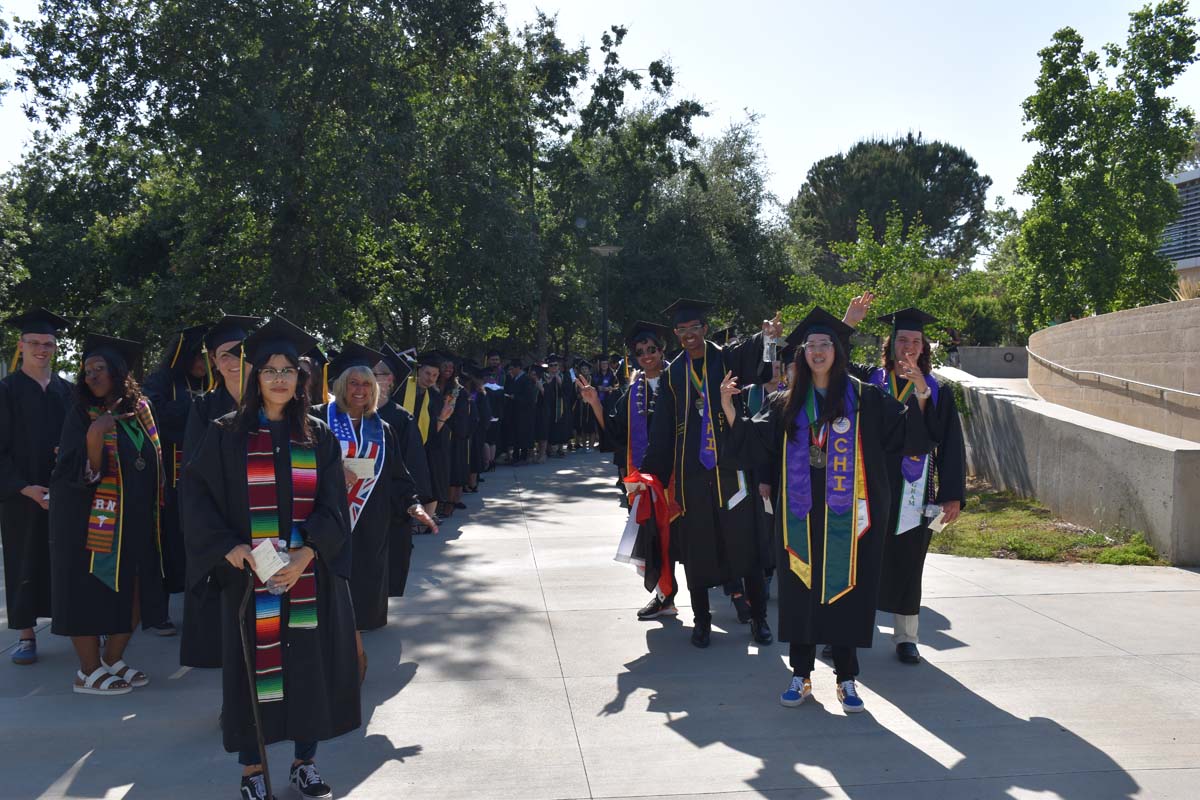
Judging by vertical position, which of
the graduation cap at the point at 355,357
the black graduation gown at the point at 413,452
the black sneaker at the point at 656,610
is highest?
the graduation cap at the point at 355,357

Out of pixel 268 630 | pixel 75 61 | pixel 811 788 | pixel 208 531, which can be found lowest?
pixel 811 788

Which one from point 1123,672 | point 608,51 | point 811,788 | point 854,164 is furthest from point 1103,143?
point 854,164

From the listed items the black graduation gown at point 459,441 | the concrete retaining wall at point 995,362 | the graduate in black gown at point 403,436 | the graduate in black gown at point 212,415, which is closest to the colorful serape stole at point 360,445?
the graduate in black gown at point 403,436

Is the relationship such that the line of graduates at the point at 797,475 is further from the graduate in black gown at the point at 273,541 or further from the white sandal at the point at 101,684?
the white sandal at the point at 101,684

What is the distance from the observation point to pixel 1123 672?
559cm

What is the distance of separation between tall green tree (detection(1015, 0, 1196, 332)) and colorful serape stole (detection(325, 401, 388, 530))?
18.8m

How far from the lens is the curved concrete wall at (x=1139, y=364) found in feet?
38.0

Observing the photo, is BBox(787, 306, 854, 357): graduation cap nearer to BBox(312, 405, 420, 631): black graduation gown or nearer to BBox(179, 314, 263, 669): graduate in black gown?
BBox(312, 405, 420, 631): black graduation gown

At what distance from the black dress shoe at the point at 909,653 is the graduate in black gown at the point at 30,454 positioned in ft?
15.7

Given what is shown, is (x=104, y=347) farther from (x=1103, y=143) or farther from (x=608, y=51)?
(x=608, y=51)

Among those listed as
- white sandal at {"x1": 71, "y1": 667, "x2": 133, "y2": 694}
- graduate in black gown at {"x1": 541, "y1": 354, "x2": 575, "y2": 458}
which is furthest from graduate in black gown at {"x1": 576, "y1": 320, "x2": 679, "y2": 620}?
graduate in black gown at {"x1": 541, "y1": 354, "x2": 575, "y2": 458}

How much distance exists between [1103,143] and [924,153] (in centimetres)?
3812

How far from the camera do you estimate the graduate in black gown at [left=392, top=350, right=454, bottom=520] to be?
10.3 meters

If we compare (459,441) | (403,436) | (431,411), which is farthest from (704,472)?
(459,441)
